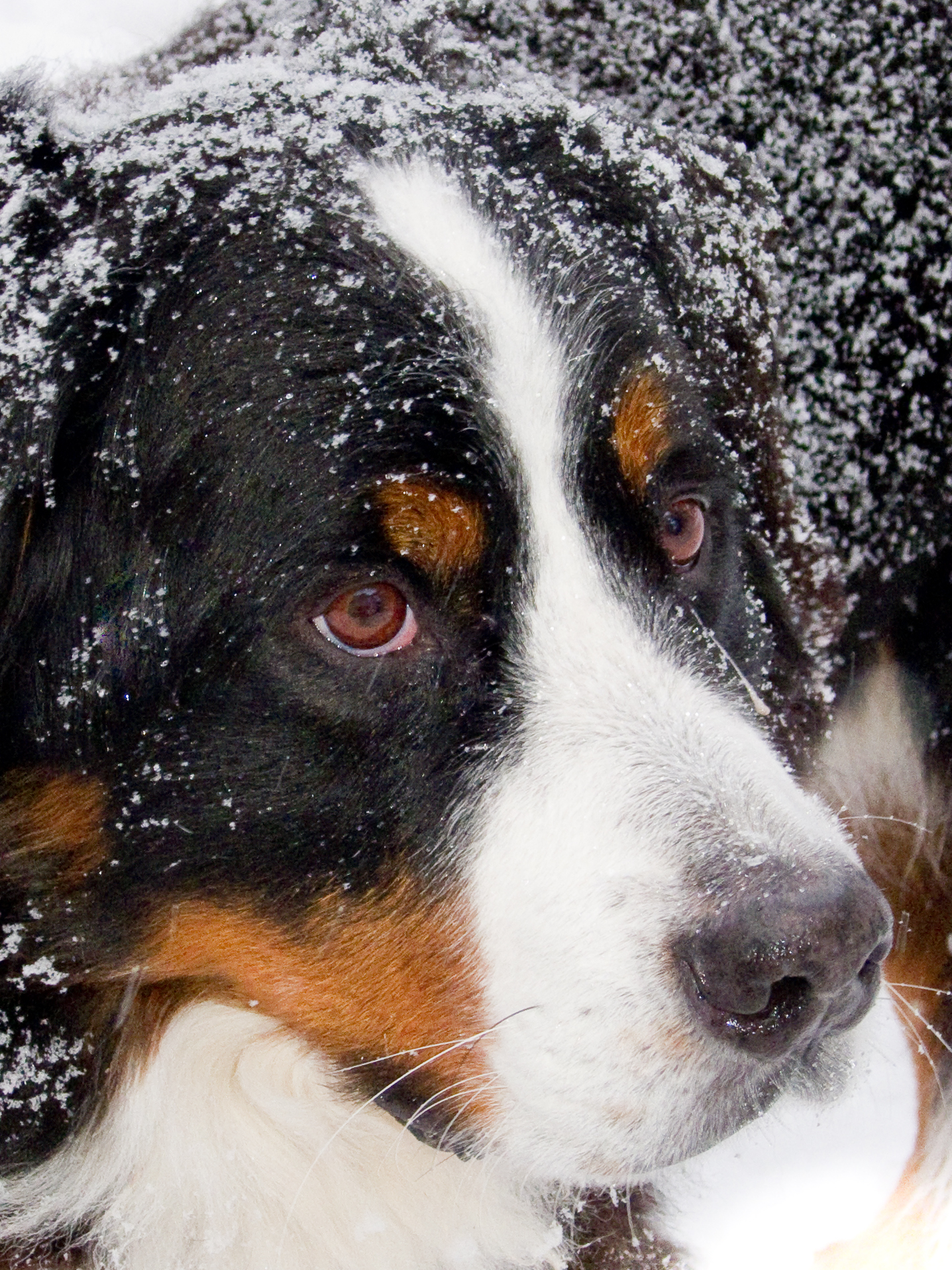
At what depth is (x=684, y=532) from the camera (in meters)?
2.08

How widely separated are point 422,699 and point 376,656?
0.09 m

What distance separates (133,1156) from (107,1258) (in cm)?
20

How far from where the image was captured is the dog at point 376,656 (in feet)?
5.52

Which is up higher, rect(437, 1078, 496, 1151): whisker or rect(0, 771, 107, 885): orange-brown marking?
rect(0, 771, 107, 885): orange-brown marking

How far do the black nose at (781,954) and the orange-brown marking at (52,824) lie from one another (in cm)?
89

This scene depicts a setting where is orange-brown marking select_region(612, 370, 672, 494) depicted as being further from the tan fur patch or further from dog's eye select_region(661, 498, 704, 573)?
the tan fur patch

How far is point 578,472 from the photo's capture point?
6.02 feet

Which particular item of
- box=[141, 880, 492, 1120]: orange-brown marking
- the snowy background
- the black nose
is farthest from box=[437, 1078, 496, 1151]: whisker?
the snowy background

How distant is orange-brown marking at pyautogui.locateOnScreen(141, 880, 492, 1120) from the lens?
5.81ft

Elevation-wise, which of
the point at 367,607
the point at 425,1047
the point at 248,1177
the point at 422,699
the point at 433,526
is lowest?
the point at 248,1177

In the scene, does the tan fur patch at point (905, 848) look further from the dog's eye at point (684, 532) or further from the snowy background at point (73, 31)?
the snowy background at point (73, 31)

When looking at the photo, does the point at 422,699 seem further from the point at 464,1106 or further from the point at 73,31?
the point at 73,31

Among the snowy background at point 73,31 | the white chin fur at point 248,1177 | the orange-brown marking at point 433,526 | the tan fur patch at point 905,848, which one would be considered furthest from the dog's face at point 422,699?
the tan fur patch at point 905,848

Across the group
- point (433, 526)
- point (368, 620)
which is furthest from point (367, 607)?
point (433, 526)
